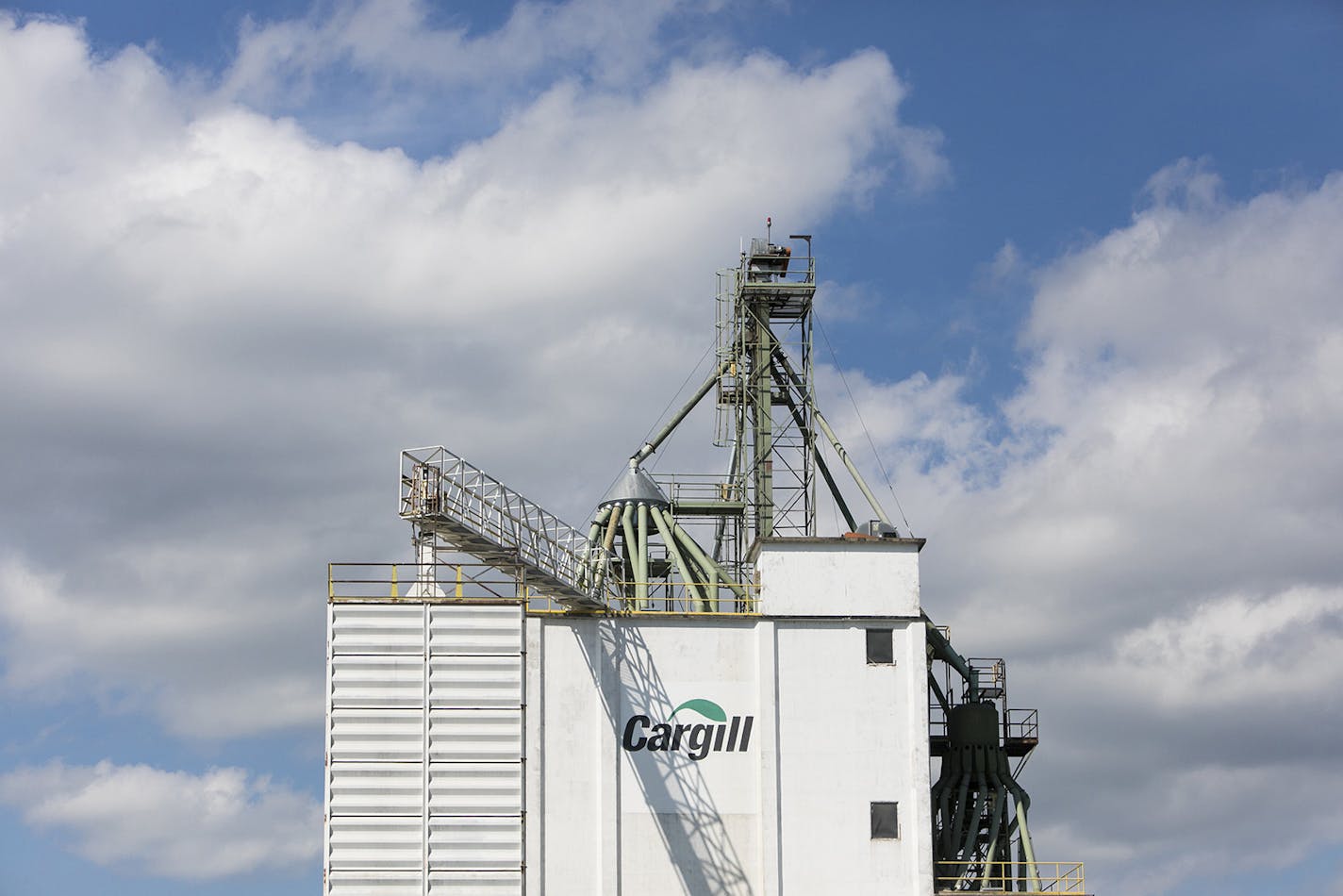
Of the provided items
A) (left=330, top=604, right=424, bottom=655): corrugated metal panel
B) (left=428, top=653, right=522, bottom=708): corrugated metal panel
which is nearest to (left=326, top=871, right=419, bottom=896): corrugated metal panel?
(left=428, top=653, right=522, bottom=708): corrugated metal panel

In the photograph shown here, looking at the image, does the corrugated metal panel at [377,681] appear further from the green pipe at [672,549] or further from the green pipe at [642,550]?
the green pipe at [672,549]

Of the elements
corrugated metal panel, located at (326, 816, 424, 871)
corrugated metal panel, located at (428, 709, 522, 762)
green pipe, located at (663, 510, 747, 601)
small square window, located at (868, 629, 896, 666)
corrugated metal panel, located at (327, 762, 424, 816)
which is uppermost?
green pipe, located at (663, 510, 747, 601)

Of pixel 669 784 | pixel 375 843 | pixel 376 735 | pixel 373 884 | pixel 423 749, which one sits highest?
pixel 376 735

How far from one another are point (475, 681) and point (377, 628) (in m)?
3.28

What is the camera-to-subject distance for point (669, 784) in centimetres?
5694

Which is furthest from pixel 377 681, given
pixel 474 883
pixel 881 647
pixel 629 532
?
pixel 881 647

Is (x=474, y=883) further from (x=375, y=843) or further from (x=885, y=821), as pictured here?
(x=885, y=821)

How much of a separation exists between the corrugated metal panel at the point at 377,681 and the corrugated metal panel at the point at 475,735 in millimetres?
945

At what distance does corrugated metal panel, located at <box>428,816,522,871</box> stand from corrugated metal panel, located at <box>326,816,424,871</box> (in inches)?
19.1

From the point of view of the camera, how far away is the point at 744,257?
7050cm

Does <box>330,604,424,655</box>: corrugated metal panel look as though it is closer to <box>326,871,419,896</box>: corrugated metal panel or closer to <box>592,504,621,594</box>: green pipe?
<box>592,504,621,594</box>: green pipe

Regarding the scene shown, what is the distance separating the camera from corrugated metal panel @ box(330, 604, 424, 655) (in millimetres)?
55688

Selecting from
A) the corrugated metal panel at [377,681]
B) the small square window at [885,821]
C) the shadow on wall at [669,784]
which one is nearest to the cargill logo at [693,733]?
the shadow on wall at [669,784]

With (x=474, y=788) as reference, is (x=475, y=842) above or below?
below
